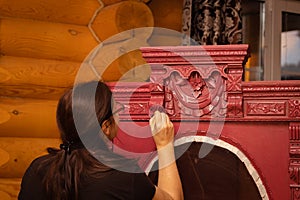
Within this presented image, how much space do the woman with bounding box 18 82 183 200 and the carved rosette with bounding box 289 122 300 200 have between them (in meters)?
0.57

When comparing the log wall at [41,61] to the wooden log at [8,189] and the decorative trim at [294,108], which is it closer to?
the wooden log at [8,189]

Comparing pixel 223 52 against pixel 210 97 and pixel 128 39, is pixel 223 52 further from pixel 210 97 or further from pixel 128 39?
pixel 128 39

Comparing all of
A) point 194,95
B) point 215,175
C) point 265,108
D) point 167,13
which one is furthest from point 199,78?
point 167,13

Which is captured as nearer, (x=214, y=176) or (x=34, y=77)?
(x=214, y=176)

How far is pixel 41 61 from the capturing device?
99.9 inches

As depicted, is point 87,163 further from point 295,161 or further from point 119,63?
point 119,63

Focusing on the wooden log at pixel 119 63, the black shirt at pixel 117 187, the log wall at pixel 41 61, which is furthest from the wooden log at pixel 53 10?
the black shirt at pixel 117 187

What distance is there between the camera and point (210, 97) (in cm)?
184

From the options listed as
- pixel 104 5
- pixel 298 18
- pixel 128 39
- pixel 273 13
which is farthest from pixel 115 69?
pixel 298 18

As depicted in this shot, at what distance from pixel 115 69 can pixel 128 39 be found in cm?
18

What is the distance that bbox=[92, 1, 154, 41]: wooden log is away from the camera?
2648mm

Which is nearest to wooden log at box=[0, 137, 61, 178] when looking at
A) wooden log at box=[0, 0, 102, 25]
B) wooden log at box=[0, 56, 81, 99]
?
wooden log at box=[0, 56, 81, 99]

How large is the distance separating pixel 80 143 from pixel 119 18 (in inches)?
55.2

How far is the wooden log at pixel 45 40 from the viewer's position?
2.50 m
